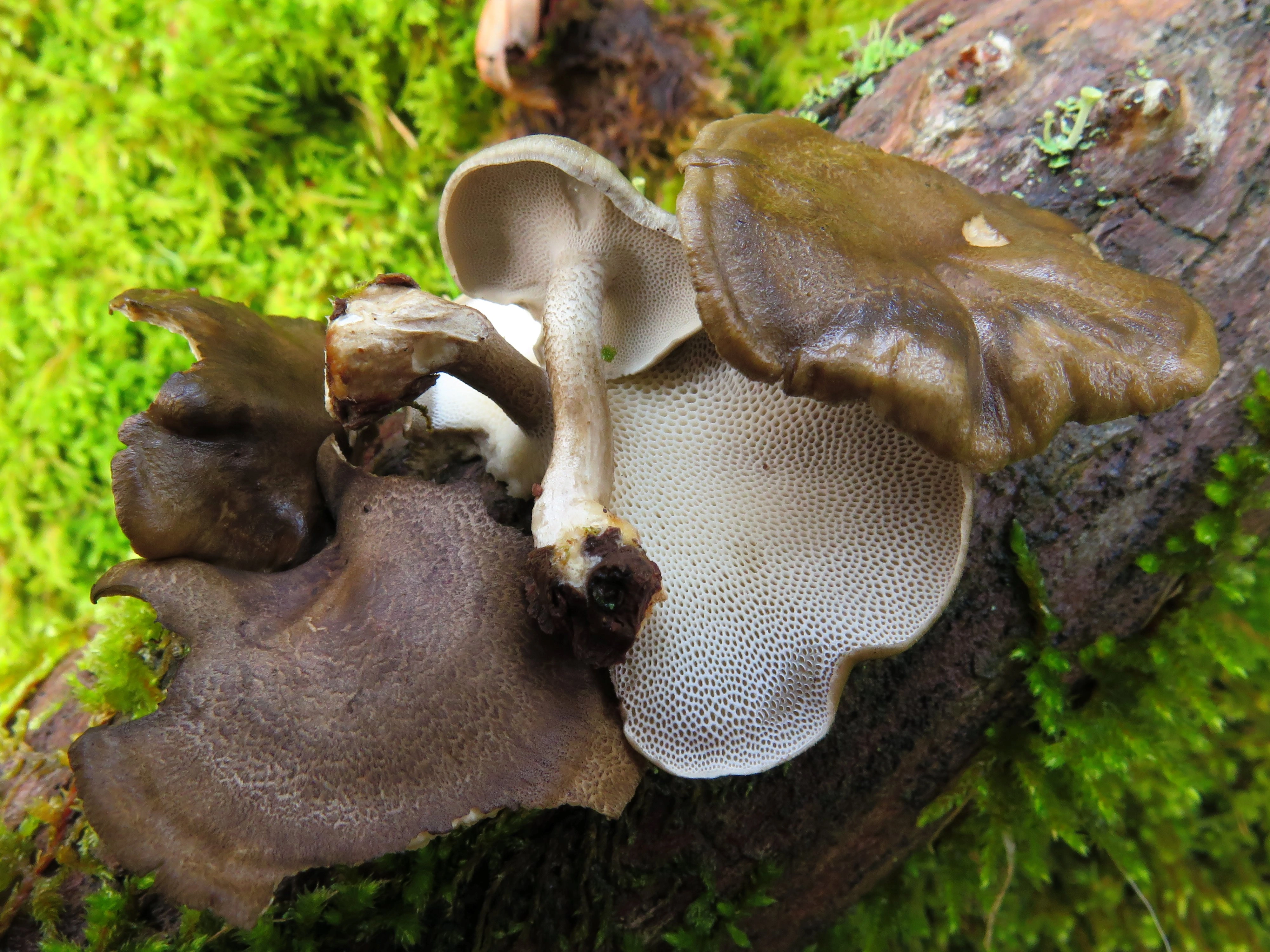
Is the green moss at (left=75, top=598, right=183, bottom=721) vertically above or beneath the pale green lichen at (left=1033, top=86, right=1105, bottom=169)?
beneath

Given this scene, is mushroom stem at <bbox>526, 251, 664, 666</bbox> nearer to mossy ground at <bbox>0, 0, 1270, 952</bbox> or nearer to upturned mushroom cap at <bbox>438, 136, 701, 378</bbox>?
upturned mushroom cap at <bbox>438, 136, 701, 378</bbox>

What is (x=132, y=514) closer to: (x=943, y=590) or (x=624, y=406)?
(x=624, y=406)

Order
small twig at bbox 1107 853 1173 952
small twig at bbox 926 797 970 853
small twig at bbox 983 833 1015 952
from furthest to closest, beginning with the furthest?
small twig at bbox 1107 853 1173 952
small twig at bbox 983 833 1015 952
small twig at bbox 926 797 970 853

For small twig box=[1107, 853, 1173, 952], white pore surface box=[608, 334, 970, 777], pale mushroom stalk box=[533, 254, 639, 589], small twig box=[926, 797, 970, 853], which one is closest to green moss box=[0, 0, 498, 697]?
pale mushroom stalk box=[533, 254, 639, 589]

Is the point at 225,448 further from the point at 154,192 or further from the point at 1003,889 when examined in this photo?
the point at 1003,889

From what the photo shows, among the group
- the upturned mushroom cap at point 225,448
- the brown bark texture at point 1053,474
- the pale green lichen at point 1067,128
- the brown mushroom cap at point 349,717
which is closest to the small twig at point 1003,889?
the brown bark texture at point 1053,474


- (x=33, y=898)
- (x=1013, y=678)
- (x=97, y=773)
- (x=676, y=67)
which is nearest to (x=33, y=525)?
(x=33, y=898)
